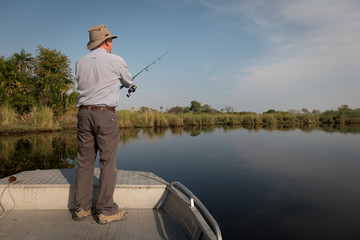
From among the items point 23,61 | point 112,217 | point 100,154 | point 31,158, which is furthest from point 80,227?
point 23,61

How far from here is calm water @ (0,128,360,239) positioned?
274 centimetres

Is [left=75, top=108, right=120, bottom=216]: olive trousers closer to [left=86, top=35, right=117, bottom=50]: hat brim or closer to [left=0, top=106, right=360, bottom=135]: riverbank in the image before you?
[left=86, top=35, right=117, bottom=50]: hat brim

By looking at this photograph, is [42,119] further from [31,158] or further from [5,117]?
[31,158]

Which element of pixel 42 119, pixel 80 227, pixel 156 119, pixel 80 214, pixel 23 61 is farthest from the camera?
pixel 23 61

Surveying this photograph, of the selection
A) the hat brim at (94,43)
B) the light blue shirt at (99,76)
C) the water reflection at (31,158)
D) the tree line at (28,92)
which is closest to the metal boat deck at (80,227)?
the light blue shirt at (99,76)

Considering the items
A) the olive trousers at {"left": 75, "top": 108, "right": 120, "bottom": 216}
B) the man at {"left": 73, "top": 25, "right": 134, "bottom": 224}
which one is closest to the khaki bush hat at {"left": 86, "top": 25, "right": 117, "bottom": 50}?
the man at {"left": 73, "top": 25, "right": 134, "bottom": 224}

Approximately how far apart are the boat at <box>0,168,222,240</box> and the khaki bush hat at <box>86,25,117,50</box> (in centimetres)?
127

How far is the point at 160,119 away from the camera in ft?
61.3

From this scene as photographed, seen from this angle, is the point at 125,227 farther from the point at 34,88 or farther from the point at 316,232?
the point at 34,88

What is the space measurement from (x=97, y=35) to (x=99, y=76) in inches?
15.3

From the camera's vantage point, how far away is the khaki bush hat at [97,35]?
200cm

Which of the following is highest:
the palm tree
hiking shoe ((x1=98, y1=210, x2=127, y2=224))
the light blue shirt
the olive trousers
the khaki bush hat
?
the palm tree

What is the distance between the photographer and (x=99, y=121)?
1.88 m

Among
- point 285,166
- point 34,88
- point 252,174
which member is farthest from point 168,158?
point 34,88
